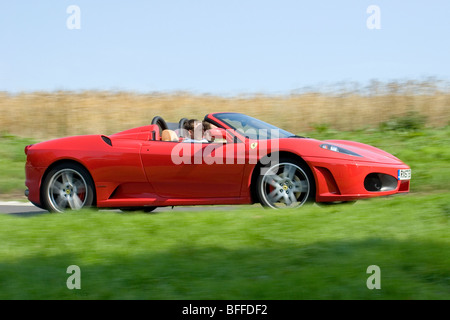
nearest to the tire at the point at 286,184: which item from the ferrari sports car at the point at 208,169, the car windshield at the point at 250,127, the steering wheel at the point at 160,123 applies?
the ferrari sports car at the point at 208,169

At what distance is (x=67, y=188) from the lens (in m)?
8.23

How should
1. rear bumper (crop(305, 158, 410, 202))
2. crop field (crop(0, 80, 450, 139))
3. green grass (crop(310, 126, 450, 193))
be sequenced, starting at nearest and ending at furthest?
rear bumper (crop(305, 158, 410, 202))
green grass (crop(310, 126, 450, 193))
crop field (crop(0, 80, 450, 139))

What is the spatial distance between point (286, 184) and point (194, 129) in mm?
1482

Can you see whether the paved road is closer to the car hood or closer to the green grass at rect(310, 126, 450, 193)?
the car hood

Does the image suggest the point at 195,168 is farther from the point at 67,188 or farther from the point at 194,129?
the point at 67,188

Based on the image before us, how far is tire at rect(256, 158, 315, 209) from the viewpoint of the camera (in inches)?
288

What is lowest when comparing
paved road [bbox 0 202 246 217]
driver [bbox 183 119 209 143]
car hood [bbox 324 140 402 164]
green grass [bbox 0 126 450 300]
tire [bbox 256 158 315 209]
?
paved road [bbox 0 202 246 217]

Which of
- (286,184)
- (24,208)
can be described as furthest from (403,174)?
(24,208)

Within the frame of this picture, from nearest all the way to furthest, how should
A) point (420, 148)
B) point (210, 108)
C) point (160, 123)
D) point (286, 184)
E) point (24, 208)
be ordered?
1. point (286, 184)
2. point (160, 123)
3. point (24, 208)
4. point (420, 148)
5. point (210, 108)

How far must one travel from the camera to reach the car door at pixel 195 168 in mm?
7508

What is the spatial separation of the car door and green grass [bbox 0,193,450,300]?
1.03m

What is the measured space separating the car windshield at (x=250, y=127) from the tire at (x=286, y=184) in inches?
22.3

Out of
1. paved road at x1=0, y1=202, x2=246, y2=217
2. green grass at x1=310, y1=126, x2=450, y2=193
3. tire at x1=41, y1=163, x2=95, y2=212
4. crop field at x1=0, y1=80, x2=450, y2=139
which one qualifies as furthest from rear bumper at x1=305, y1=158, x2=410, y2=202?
crop field at x1=0, y1=80, x2=450, y2=139

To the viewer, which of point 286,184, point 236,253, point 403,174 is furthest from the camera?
point 403,174
